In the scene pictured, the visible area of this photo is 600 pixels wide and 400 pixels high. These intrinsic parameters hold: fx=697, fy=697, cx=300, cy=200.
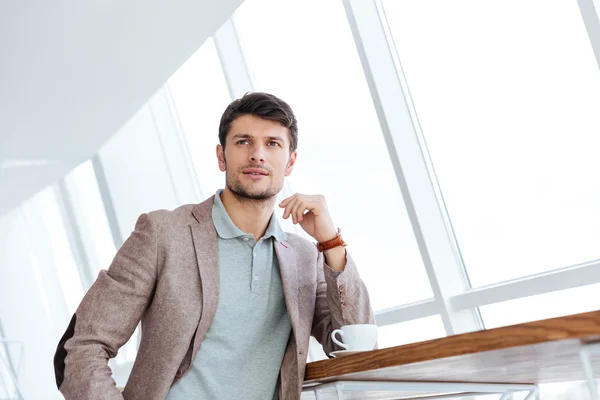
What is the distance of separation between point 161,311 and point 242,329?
9.1 inches

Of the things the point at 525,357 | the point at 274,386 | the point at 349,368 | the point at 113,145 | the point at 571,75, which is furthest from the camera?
the point at 113,145

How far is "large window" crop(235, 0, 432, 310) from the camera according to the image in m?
3.65

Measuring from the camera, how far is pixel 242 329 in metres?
1.93

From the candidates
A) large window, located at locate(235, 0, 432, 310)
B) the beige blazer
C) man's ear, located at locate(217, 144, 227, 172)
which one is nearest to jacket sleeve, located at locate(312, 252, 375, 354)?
the beige blazer

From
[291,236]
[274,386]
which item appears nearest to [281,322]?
[274,386]

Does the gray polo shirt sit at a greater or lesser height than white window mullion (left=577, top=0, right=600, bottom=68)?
lesser

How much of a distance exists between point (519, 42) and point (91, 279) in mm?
4320

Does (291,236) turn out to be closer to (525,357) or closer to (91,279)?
(525,357)

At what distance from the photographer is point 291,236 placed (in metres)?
2.24

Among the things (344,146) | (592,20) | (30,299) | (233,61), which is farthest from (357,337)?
(30,299)

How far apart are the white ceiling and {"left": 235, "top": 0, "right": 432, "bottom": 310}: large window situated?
462 millimetres

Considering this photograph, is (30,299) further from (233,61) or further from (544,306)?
(544,306)

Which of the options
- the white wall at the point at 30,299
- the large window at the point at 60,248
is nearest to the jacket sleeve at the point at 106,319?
the white wall at the point at 30,299

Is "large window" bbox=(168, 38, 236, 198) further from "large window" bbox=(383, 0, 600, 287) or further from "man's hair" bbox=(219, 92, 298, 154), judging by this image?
"man's hair" bbox=(219, 92, 298, 154)
